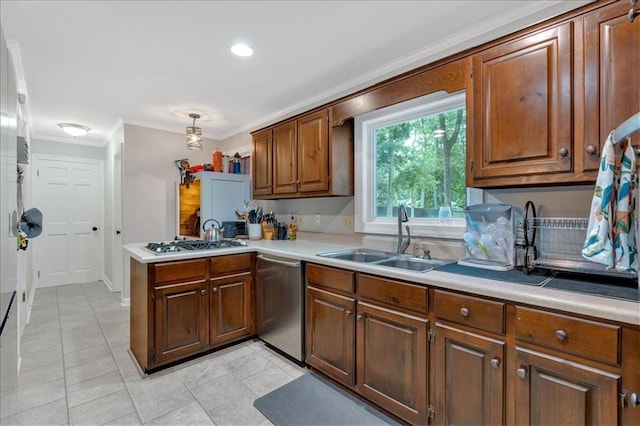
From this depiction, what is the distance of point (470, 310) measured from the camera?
1479 mm

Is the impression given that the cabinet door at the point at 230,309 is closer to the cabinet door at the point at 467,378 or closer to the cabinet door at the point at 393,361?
the cabinet door at the point at 393,361

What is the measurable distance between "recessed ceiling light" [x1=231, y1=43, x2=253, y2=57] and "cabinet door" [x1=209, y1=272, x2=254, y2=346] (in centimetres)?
182

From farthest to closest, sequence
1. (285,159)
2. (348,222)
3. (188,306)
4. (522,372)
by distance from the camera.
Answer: (285,159), (348,222), (188,306), (522,372)

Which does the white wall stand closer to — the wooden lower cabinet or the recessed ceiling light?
the wooden lower cabinet

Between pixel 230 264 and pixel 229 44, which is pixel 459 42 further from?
pixel 230 264

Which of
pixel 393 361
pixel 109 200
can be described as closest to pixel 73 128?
pixel 109 200

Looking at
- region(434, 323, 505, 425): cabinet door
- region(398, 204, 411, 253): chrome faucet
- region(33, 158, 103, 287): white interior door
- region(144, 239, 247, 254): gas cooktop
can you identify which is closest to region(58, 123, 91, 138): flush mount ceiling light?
region(33, 158, 103, 287): white interior door

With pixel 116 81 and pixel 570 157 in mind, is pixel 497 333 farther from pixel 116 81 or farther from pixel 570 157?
pixel 116 81

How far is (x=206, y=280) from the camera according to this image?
2578 mm

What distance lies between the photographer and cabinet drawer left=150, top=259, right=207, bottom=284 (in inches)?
91.3

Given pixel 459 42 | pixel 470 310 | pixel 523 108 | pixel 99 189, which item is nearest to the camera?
pixel 470 310

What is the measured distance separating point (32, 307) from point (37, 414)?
2.79 m

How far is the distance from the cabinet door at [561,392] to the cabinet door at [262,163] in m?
2.73

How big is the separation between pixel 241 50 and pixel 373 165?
1.44 m
